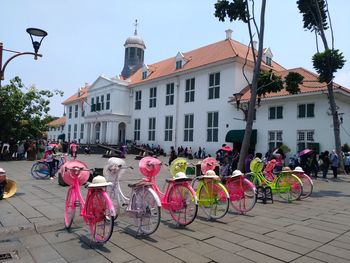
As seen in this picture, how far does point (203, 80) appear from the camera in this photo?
29219mm

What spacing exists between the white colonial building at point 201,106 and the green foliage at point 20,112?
527 inches

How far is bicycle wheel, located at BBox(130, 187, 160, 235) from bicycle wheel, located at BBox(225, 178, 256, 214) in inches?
95.8

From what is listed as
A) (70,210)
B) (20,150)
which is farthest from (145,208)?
(20,150)

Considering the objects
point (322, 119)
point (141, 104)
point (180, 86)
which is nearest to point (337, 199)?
point (322, 119)

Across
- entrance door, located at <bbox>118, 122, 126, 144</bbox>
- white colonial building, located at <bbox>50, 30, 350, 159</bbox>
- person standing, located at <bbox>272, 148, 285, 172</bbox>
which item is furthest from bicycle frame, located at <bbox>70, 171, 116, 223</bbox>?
entrance door, located at <bbox>118, 122, 126, 144</bbox>

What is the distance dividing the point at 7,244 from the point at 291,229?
15.4ft

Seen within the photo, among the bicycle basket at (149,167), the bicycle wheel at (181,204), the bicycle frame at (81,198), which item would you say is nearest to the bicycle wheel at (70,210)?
the bicycle frame at (81,198)

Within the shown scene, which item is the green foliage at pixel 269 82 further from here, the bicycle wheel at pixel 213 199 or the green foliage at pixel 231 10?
the bicycle wheel at pixel 213 199

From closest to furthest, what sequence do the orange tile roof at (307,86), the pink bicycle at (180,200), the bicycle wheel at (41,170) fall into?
the pink bicycle at (180,200)
the bicycle wheel at (41,170)
the orange tile roof at (307,86)

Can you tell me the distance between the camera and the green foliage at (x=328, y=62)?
1195cm

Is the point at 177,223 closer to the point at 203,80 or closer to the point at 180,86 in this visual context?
the point at 203,80

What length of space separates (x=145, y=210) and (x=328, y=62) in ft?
34.6

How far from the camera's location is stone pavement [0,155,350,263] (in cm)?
413

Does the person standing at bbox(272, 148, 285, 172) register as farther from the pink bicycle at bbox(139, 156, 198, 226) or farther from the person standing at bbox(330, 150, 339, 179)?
the pink bicycle at bbox(139, 156, 198, 226)
